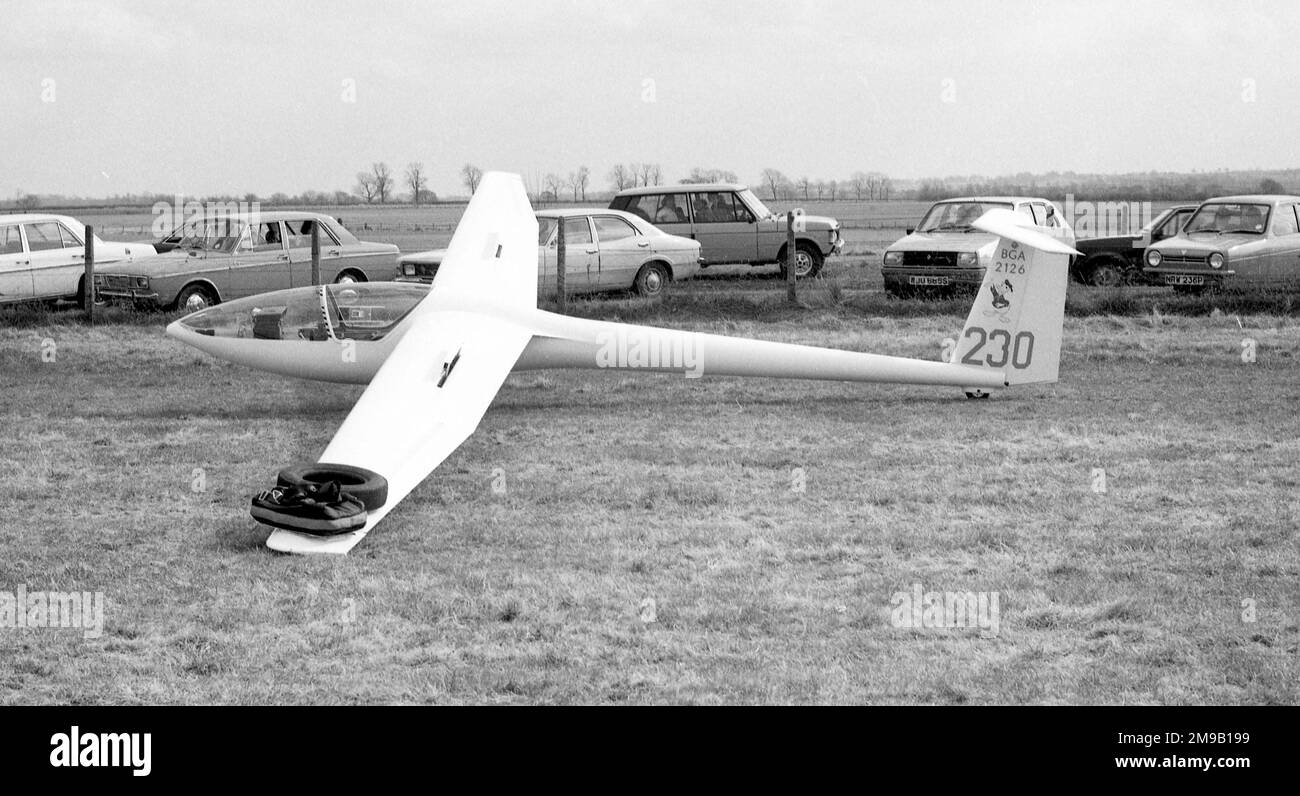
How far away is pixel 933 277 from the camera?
19.1 metres

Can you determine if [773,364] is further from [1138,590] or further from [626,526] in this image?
[1138,590]

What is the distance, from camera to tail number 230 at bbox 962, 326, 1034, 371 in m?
Answer: 11.7

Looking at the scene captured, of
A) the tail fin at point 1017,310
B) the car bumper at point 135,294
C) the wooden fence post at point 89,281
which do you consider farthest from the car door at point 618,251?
the tail fin at point 1017,310

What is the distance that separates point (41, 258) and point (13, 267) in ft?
1.37

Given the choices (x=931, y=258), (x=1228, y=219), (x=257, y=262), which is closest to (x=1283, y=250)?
(x=1228, y=219)

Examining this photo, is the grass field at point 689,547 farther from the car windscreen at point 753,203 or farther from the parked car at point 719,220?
the car windscreen at point 753,203

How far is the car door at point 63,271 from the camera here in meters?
18.3

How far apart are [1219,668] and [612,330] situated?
6.48 metres

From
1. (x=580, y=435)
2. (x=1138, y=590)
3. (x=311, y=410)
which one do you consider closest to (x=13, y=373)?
(x=311, y=410)

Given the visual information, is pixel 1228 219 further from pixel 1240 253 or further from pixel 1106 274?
pixel 1106 274

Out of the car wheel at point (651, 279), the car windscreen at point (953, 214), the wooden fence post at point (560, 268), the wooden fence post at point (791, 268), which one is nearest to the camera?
the wooden fence post at point (560, 268)

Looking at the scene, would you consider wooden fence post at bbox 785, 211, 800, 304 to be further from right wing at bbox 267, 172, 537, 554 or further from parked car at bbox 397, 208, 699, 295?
right wing at bbox 267, 172, 537, 554

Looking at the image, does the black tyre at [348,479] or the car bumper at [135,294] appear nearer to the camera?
the black tyre at [348,479]

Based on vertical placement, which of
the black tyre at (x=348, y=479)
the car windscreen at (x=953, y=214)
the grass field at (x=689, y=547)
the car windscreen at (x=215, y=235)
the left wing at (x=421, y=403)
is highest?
the car windscreen at (x=953, y=214)
